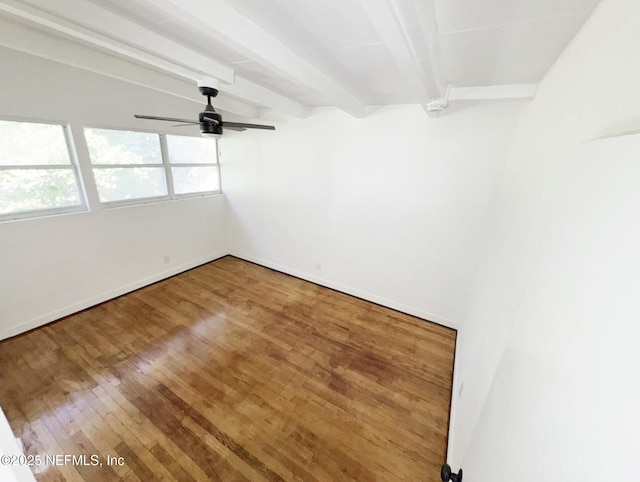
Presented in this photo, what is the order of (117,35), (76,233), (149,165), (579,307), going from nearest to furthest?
(579,307)
(117,35)
(76,233)
(149,165)

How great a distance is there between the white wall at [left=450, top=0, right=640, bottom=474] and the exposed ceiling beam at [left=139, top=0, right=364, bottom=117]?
56.7 inches

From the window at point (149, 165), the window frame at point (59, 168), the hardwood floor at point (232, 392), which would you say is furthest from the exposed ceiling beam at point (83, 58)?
the hardwood floor at point (232, 392)

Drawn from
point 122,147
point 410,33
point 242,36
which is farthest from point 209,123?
point 122,147

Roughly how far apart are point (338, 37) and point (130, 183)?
339 cm

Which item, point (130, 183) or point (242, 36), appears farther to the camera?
point (130, 183)

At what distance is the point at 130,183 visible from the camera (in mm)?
3396

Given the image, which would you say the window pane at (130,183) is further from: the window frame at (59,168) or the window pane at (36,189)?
the window pane at (36,189)

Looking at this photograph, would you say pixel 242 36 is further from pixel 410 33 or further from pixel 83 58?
pixel 83 58

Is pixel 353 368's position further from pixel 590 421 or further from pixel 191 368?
pixel 590 421

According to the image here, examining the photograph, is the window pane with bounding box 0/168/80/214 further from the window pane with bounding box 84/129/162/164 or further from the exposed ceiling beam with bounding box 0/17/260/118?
the exposed ceiling beam with bounding box 0/17/260/118

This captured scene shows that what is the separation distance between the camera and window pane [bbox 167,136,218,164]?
3826 millimetres

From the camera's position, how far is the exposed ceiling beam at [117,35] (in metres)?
1.31

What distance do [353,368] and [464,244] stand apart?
1766 millimetres

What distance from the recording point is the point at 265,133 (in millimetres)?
3814
